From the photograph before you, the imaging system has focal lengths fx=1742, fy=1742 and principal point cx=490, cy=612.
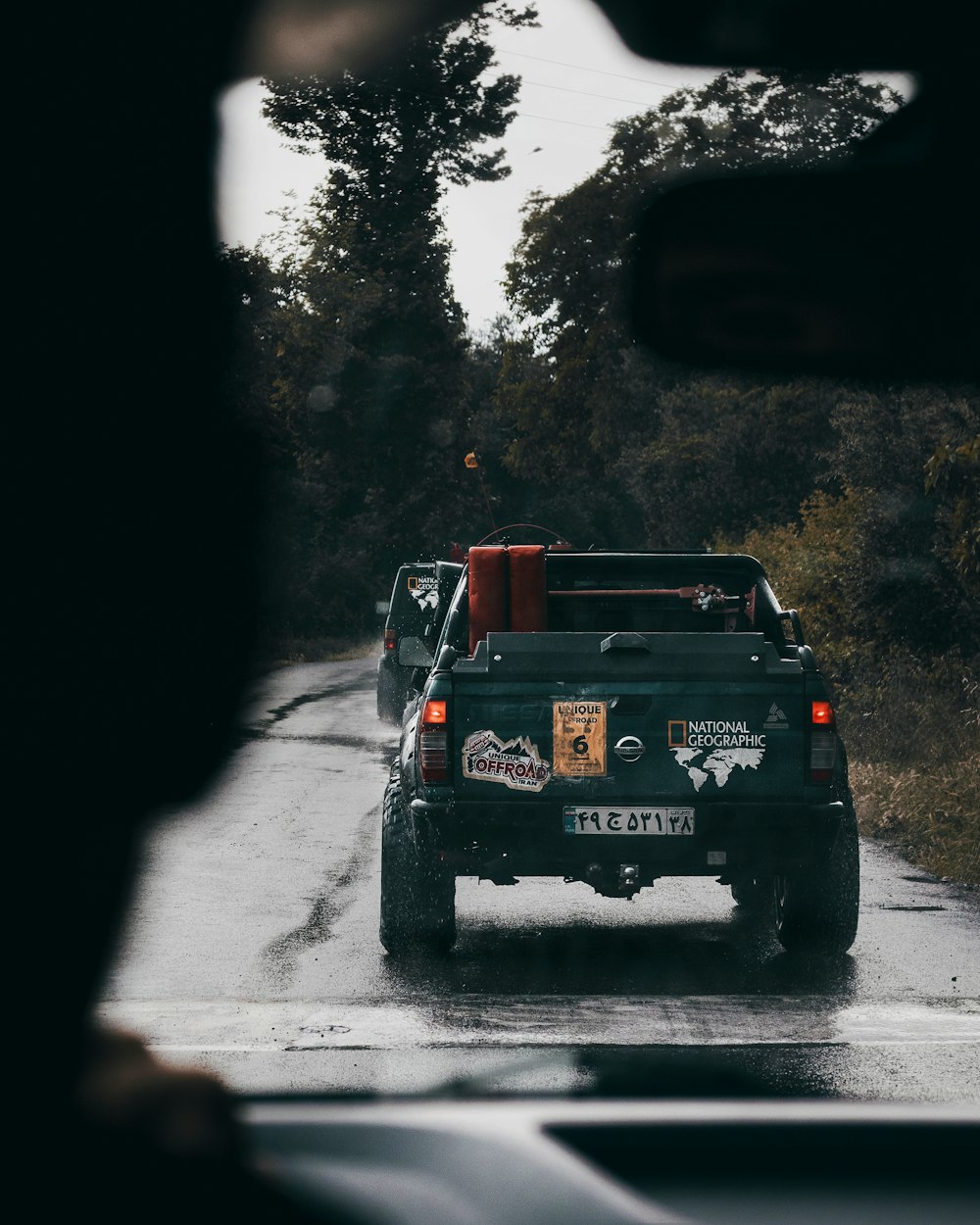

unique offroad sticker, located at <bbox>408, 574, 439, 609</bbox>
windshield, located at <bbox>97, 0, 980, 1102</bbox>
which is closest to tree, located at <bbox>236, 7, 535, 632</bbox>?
unique offroad sticker, located at <bbox>408, 574, 439, 609</bbox>

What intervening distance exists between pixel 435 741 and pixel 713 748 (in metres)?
1.29

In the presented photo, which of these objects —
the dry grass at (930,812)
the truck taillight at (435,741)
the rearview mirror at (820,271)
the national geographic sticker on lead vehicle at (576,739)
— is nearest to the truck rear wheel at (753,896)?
the dry grass at (930,812)

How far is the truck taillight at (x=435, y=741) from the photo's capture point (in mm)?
7996

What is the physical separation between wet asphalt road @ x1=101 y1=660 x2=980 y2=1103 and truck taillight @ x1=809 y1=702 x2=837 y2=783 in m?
0.93

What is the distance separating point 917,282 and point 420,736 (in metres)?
4.61

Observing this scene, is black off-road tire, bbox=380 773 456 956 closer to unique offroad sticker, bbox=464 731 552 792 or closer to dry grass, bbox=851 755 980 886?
unique offroad sticker, bbox=464 731 552 792

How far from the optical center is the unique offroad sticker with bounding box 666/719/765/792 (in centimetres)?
803

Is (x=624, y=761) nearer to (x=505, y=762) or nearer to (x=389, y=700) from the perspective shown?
(x=505, y=762)

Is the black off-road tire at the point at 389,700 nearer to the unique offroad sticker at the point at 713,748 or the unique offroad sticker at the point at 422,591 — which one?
the unique offroad sticker at the point at 422,591

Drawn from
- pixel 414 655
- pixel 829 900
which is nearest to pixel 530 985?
pixel 829 900

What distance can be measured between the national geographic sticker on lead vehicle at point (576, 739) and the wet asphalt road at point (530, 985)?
95 cm

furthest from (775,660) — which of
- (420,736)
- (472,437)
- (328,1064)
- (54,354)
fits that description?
(472,437)

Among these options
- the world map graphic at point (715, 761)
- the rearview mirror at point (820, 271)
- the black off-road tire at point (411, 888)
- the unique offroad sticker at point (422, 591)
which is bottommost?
the unique offroad sticker at point (422, 591)

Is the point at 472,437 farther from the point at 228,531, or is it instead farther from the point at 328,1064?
the point at 328,1064
